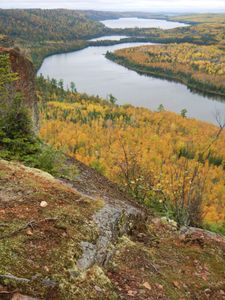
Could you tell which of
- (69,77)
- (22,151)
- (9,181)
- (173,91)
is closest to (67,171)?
(22,151)

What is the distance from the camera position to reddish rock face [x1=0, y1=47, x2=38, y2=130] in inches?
824

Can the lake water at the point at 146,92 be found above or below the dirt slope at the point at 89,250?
below

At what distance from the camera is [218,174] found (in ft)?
298

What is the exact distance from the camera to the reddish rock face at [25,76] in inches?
824

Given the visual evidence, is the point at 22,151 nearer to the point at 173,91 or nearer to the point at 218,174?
the point at 218,174

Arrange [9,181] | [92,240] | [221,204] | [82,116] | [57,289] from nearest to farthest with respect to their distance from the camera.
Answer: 1. [57,289]
2. [92,240]
3. [9,181]
4. [221,204]
5. [82,116]

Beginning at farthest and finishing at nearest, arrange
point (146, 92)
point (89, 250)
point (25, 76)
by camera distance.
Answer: point (146, 92), point (25, 76), point (89, 250)

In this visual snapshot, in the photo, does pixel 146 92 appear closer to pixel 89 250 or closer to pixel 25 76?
pixel 25 76

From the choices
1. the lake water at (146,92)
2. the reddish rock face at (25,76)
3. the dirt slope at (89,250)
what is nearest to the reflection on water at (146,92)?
the lake water at (146,92)

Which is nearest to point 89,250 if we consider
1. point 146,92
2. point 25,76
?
point 25,76

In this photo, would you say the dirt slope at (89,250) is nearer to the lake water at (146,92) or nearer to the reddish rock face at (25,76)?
the reddish rock face at (25,76)

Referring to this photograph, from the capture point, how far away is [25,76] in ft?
72.2

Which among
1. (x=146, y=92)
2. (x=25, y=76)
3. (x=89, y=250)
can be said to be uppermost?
(x=25, y=76)

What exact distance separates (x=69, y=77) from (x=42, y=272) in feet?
631
